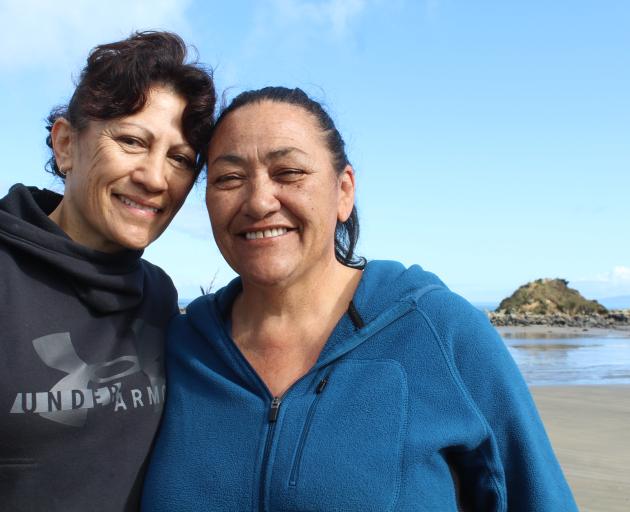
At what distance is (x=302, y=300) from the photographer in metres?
2.69

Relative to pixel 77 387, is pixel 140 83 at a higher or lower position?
higher

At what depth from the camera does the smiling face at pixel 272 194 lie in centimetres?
254

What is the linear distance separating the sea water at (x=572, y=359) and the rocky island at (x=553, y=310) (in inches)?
274

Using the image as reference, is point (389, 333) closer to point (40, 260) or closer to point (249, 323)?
point (249, 323)

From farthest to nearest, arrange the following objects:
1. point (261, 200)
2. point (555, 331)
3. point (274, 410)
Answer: point (555, 331) < point (261, 200) < point (274, 410)

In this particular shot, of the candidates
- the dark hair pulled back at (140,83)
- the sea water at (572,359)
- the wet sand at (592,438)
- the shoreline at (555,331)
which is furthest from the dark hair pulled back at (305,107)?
→ the shoreline at (555,331)

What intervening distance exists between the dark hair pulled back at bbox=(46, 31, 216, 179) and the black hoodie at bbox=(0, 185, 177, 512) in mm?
442

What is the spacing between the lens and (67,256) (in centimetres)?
257

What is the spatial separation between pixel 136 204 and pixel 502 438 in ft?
5.31

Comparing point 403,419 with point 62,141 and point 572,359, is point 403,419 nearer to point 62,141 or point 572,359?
point 62,141

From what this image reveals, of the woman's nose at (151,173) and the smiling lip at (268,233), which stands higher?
the woman's nose at (151,173)

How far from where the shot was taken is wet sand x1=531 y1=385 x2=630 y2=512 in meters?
6.53

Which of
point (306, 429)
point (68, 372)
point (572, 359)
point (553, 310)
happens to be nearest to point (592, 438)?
point (306, 429)

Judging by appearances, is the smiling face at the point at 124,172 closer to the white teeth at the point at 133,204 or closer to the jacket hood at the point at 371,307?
the white teeth at the point at 133,204
